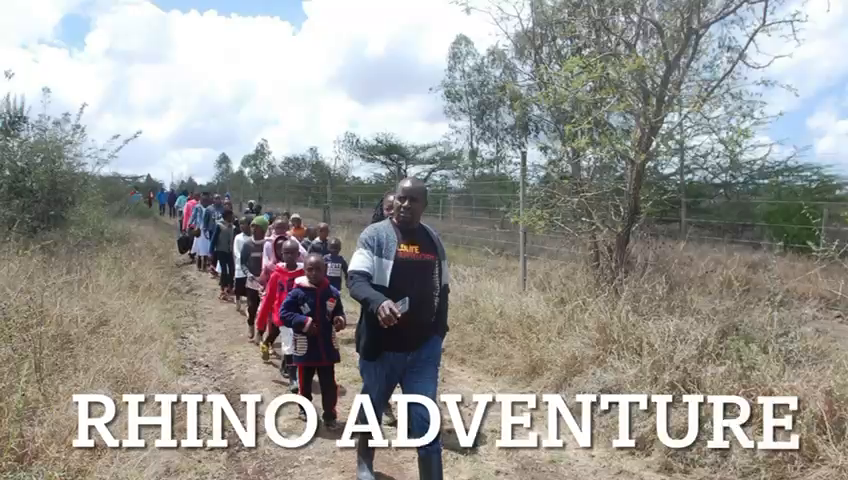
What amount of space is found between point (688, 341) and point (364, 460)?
8.71 feet

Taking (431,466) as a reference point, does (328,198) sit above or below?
above

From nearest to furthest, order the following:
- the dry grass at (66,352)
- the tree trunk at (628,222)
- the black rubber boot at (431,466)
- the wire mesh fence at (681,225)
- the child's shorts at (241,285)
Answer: the black rubber boot at (431,466) → the dry grass at (66,352) → the tree trunk at (628,222) → the wire mesh fence at (681,225) → the child's shorts at (241,285)

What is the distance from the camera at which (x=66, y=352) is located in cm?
491

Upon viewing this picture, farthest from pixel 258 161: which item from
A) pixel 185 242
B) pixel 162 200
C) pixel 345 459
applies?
pixel 345 459

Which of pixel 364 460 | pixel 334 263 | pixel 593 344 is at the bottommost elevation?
pixel 364 460

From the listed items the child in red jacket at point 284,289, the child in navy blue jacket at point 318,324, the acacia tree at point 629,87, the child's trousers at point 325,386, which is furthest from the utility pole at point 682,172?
the child's trousers at point 325,386

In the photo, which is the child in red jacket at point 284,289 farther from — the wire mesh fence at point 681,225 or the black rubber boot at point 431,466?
the wire mesh fence at point 681,225

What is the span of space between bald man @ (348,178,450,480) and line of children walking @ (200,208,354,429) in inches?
48.4

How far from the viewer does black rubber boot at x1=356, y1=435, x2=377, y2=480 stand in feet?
12.3

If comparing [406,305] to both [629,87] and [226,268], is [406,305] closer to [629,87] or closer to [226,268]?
[629,87]

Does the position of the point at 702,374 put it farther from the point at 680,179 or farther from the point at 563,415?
the point at 680,179

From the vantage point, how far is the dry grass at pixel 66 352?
3568 millimetres

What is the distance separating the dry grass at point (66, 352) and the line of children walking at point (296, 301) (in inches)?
37.7

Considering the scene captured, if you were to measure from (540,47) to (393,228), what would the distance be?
5271mm
